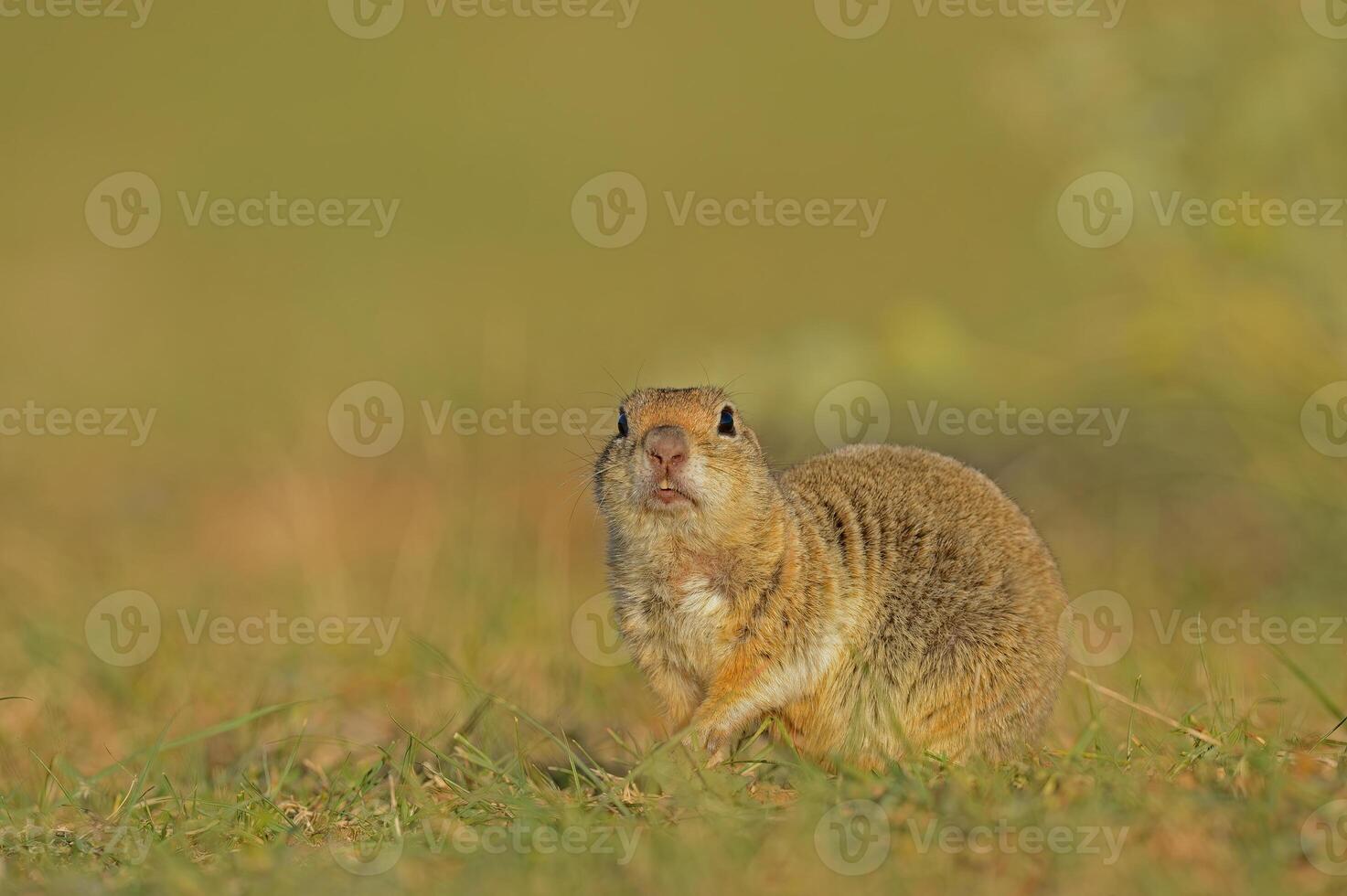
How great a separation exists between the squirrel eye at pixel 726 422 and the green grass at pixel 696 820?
0.98 metres

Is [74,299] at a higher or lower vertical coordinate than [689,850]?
higher

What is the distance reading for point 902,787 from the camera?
398cm

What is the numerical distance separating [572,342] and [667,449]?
9.42 m

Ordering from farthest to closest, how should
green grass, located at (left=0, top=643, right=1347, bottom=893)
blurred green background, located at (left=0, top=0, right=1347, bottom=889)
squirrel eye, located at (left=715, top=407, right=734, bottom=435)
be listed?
1. blurred green background, located at (left=0, top=0, right=1347, bottom=889)
2. squirrel eye, located at (left=715, top=407, right=734, bottom=435)
3. green grass, located at (left=0, top=643, right=1347, bottom=893)

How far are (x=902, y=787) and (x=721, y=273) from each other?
13801 mm

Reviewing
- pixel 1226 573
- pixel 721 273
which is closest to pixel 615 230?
pixel 721 273

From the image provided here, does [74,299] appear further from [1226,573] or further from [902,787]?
[902,787]

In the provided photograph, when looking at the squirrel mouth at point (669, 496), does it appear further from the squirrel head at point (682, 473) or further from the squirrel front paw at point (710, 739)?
the squirrel front paw at point (710, 739)

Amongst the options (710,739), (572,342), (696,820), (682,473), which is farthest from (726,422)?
(572,342)

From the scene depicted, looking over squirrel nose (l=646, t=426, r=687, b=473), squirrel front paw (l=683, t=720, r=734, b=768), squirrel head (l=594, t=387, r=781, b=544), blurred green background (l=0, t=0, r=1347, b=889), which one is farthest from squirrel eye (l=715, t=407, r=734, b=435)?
squirrel front paw (l=683, t=720, r=734, b=768)

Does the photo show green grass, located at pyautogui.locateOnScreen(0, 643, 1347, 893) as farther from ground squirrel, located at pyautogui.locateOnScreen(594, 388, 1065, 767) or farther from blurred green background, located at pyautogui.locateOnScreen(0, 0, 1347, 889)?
blurred green background, located at pyautogui.locateOnScreen(0, 0, 1347, 889)

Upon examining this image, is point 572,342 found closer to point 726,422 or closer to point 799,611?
point 726,422

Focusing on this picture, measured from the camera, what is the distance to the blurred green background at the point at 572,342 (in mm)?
6777

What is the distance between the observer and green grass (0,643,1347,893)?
3.53m
